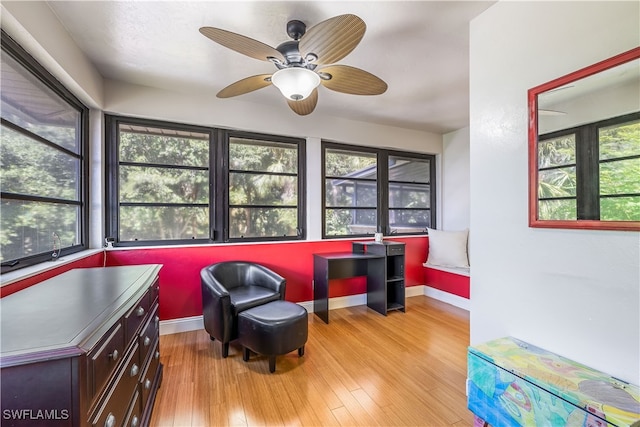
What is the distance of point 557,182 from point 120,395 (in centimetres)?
233

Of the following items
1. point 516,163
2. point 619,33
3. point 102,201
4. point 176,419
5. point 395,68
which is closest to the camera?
point 619,33

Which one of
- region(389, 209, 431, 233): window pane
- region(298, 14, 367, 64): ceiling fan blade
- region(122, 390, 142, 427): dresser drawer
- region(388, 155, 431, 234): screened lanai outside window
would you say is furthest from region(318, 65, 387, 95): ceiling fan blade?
region(389, 209, 431, 233): window pane

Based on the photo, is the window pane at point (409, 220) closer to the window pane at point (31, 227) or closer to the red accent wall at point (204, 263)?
the red accent wall at point (204, 263)

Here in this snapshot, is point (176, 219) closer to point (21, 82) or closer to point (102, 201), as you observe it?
point (102, 201)

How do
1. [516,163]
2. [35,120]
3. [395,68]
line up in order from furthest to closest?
1. [395,68]
2. [35,120]
3. [516,163]

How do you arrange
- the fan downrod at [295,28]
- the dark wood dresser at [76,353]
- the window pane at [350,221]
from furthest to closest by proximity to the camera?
the window pane at [350,221], the fan downrod at [295,28], the dark wood dresser at [76,353]

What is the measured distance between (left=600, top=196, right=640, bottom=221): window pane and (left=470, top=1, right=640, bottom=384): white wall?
7 cm

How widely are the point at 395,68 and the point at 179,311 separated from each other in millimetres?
3280

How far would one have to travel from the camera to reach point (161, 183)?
2.91 meters

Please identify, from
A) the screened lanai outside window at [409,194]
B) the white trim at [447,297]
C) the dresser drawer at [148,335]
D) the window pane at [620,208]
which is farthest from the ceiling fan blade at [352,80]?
the white trim at [447,297]

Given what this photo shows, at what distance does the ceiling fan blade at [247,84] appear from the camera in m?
1.91

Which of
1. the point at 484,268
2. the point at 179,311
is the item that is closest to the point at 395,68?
the point at 484,268

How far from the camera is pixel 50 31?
5.58 ft

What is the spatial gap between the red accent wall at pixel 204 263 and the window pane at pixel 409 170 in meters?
1.42
